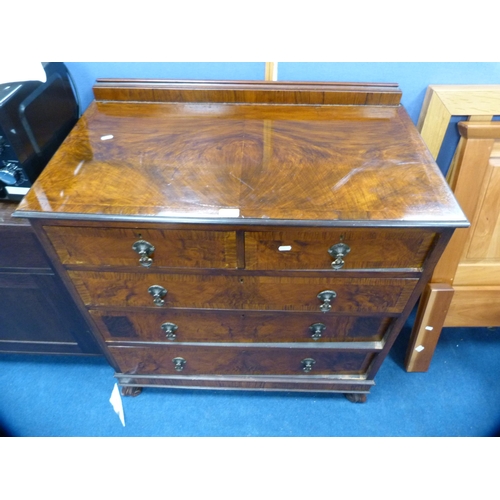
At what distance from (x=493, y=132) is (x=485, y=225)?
0.30 meters

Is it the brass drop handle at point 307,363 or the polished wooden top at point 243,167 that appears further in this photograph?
the brass drop handle at point 307,363

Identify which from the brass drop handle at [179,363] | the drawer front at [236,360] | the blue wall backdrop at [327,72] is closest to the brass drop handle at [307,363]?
the drawer front at [236,360]

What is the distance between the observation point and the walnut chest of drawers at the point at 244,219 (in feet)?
2.62

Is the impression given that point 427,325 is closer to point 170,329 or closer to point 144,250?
point 170,329

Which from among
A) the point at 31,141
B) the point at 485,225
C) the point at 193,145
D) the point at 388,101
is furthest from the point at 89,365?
the point at 485,225

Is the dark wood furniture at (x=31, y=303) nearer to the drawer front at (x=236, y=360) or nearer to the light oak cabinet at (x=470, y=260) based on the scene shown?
the drawer front at (x=236, y=360)

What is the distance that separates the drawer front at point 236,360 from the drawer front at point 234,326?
0.16 ft

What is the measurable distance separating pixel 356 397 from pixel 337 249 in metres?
0.77

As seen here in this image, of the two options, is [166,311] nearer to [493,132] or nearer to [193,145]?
[193,145]

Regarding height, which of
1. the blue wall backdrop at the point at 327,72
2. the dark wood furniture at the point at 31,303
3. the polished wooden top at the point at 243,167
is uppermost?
the blue wall backdrop at the point at 327,72

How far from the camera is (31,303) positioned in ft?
3.94

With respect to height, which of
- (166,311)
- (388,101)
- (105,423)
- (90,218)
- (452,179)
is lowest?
(105,423)

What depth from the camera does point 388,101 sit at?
3.48 ft

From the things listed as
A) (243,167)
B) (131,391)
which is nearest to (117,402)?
(131,391)
